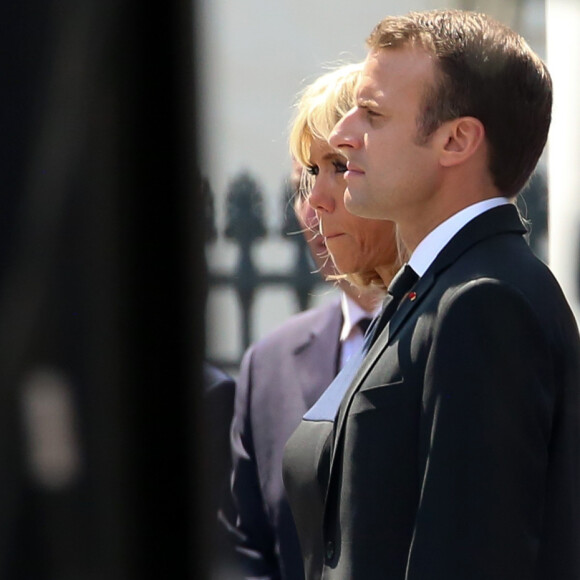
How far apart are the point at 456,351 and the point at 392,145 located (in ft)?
1.03

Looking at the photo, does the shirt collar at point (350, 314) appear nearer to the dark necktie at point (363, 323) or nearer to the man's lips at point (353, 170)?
the dark necktie at point (363, 323)

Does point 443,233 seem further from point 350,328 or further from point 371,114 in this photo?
point 350,328

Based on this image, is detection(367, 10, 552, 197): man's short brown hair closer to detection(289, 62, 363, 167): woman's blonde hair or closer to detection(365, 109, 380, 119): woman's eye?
detection(365, 109, 380, 119): woman's eye

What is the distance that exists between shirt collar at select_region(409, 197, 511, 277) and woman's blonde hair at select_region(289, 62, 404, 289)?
1.72 feet

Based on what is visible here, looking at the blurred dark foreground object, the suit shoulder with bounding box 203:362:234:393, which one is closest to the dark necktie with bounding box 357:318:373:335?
the suit shoulder with bounding box 203:362:234:393

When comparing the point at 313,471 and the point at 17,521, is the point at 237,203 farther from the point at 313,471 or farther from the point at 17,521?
the point at 313,471

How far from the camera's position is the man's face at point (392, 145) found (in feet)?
5.23

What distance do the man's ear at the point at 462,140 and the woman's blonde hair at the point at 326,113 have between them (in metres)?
0.52

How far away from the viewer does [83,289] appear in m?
2.04

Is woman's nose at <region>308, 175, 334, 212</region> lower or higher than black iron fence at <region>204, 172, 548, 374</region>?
higher

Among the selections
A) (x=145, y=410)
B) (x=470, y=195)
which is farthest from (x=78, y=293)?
(x=470, y=195)

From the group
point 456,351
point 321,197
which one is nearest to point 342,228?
point 321,197

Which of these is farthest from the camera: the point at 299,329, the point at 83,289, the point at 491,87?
the point at 299,329

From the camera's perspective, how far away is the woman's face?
6.96 ft
